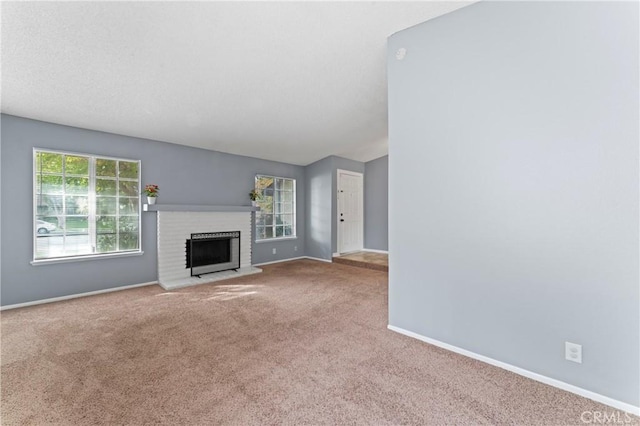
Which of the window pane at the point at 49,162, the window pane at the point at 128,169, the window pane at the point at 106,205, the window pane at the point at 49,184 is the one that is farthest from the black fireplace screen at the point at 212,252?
the window pane at the point at 49,162

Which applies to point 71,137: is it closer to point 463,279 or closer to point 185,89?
point 185,89

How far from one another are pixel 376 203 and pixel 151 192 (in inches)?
196

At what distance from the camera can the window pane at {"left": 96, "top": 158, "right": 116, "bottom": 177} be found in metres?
3.97

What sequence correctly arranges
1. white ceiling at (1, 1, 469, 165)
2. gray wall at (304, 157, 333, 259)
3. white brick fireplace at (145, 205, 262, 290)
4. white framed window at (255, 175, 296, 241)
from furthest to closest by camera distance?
1. gray wall at (304, 157, 333, 259)
2. white framed window at (255, 175, 296, 241)
3. white brick fireplace at (145, 205, 262, 290)
4. white ceiling at (1, 1, 469, 165)

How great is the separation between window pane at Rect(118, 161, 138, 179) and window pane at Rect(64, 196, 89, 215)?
0.59 metres

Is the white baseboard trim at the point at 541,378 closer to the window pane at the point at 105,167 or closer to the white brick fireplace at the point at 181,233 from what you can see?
the white brick fireplace at the point at 181,233

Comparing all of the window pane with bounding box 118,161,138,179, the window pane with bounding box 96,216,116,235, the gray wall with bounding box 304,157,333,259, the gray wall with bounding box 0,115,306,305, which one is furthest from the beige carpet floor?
the gray wall with bounding box 304,157,333,259

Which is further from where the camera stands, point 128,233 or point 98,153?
point 128,233

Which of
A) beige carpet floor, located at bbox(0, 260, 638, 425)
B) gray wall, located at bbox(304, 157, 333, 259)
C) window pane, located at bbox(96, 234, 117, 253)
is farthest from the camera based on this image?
gray wall, located at bbox(304, 157, 333, 259)

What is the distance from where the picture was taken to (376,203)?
23.2 feet

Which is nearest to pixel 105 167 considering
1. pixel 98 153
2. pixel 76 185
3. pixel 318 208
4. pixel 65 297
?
pixel 98 153

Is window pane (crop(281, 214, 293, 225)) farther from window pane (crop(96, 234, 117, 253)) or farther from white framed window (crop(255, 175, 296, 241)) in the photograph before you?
window pane (crop(96, 234, 117, 253))

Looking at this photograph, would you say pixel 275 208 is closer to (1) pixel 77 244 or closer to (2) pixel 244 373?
(1) pixel 77 244

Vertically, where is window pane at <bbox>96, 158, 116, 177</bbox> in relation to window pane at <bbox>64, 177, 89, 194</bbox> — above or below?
above
